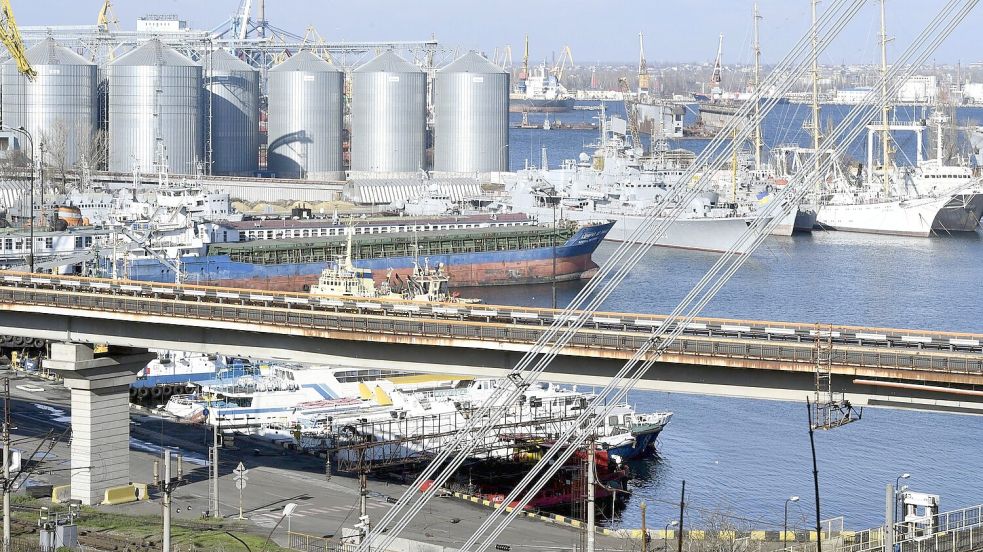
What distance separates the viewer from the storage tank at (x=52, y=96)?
9050 cm

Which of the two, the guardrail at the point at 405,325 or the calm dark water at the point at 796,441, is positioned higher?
the guardrail at the point at 405,325

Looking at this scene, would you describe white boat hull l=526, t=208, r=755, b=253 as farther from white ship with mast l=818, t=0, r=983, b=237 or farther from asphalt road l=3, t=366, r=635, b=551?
asphalt road l=3, t=366, r=635, b=551

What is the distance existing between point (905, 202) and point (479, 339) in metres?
67.6

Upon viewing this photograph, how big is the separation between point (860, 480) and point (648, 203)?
2010 inches

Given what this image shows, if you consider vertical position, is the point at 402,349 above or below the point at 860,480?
above

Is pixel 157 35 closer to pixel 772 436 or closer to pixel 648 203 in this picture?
pixel 648 203

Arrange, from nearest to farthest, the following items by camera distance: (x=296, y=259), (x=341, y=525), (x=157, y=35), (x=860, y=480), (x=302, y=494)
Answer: (x=341, y=525) < (x=302, y=494) < (x=860, y=480) < (x=296, y=259) < (x=157, y=35)

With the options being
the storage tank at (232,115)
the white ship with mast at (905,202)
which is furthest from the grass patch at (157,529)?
the storage tank at (232,115)

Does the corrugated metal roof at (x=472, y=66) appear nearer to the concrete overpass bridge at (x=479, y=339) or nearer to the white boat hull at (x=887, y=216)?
the white boat hull at (x=887, y=216)

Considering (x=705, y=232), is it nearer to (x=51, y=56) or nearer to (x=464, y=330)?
(x=51, y=56)

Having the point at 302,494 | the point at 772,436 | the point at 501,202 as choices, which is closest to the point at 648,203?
the point at 501,202

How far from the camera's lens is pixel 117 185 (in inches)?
3297

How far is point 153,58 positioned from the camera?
89.5 metres

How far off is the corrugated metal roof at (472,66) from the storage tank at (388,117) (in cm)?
176
